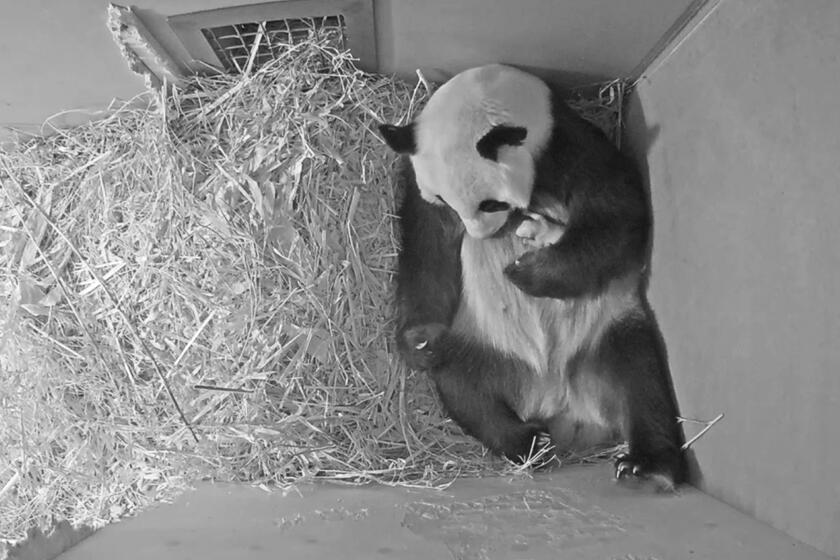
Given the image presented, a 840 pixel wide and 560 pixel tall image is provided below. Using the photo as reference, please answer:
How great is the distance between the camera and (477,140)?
7.08 feet

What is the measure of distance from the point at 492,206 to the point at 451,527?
0.87m

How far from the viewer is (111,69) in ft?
7.35

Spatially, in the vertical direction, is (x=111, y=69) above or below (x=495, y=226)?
above

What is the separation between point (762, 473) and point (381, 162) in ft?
4.80

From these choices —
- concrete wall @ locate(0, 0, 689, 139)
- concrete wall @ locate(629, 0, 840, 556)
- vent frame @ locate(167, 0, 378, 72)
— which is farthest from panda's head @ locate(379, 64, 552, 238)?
concrete wall @ locate(629, 0, 840, 556)

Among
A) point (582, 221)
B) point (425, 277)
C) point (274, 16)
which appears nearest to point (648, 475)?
point (582, 221)

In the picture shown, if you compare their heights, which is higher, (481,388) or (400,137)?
(400,137)

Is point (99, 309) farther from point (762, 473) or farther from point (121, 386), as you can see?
point (762, 473)

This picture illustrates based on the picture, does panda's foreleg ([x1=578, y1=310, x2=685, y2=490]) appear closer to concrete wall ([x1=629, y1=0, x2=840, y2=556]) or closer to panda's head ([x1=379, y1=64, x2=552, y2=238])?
concrete wall ([x1=629, y1=0, x2=840, y2=556])

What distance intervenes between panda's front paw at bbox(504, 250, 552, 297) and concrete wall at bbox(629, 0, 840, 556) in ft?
1.06

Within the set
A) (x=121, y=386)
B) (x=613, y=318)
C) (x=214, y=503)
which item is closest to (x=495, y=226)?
(x=613, y=318)

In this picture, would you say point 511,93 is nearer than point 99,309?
Yes

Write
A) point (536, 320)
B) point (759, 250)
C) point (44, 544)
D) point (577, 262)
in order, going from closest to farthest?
1. point (44, 544)
2. point (759, 250)
3. point (577, 262)
4. point (536, 320)

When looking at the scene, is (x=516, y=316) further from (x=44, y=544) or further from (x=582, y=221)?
(x=44, y=544)
